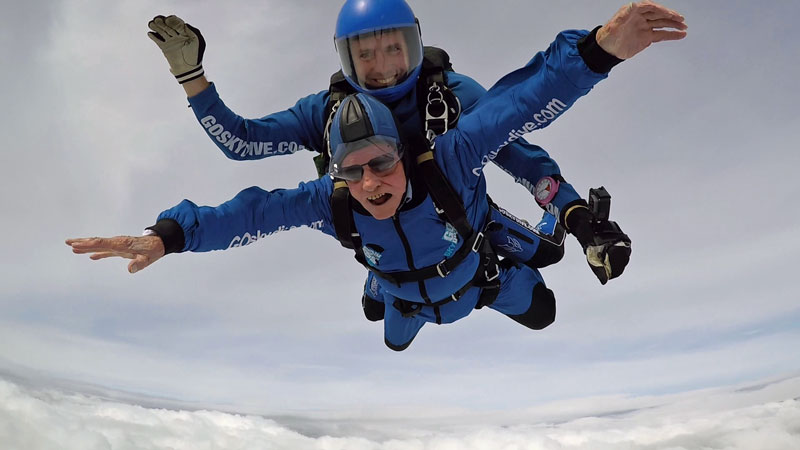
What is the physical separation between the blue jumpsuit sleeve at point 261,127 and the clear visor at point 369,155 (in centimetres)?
88

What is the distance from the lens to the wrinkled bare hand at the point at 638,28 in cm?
263

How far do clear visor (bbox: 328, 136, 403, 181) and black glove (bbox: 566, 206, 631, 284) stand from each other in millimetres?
1140

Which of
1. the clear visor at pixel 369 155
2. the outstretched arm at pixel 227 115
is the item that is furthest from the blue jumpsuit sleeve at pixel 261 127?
the clear visor at pixel 369 155

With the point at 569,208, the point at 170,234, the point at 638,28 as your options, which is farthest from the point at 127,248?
the point at 638,28

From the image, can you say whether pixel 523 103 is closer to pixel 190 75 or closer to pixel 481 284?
pixel 481 284

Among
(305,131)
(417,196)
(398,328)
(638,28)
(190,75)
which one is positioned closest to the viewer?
(638,28)

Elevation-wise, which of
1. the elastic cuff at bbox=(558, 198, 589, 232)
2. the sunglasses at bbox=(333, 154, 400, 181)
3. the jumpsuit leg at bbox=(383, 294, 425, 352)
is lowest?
the jumpsuit leg at bbox=(383, 294, 425, 352)

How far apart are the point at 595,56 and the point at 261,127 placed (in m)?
2.30

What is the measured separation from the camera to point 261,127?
13.4ft

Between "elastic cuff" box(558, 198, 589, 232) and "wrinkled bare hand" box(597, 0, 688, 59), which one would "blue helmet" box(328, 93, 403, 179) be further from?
"wrinkled bare hand" box(597, 0, 688, 59)

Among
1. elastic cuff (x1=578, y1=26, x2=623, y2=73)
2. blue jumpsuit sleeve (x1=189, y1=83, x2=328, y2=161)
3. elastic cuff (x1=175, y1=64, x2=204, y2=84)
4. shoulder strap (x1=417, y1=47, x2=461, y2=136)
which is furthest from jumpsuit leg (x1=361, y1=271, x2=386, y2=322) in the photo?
elastic cuff (x1=578, y1=26, x2=623, y2=73)

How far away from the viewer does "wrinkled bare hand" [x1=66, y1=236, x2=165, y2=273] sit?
118 inches

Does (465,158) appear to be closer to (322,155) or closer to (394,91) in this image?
(394,91)

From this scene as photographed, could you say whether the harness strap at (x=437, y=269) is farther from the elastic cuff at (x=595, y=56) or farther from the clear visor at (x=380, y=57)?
the elastic cuff at (x=595, y=56)
